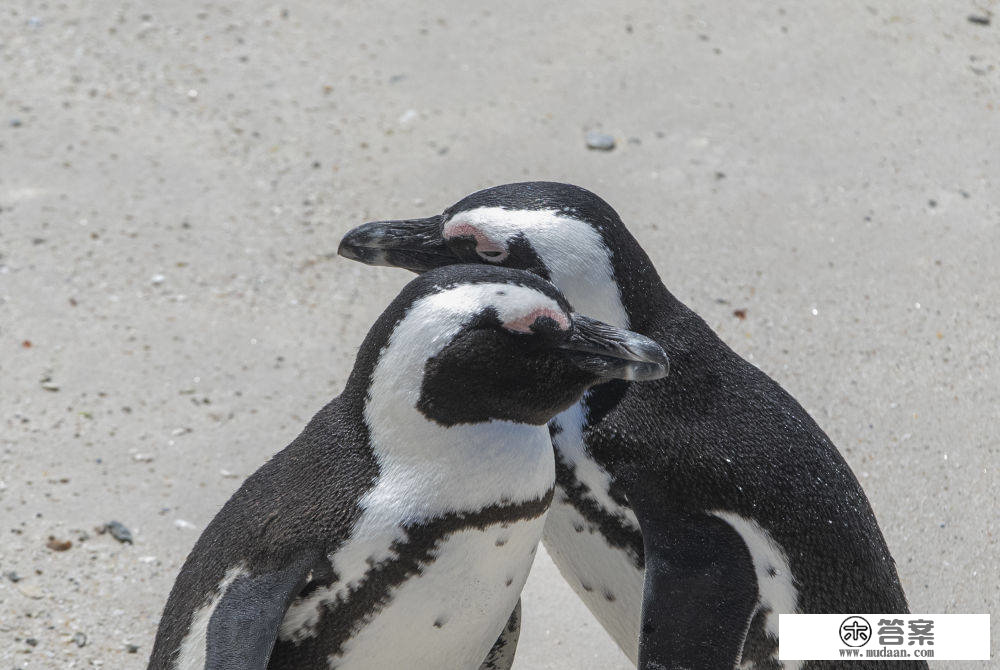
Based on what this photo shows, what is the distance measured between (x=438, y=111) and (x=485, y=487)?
3.88 metres

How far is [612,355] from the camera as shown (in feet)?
7.62

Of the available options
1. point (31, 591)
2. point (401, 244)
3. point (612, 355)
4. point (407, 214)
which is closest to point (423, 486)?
point (612, 355)

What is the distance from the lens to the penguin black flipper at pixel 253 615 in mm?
2180

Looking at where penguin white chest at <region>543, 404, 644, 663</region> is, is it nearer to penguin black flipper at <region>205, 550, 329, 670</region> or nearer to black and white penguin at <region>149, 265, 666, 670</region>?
black and white penguin at <region>149, 265, 666, 670</region>

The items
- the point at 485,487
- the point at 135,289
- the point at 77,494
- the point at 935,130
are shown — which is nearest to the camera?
the point at 485,487

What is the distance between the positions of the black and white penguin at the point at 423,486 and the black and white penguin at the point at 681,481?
0.31 metres

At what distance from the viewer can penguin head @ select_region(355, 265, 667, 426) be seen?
7.46 feet

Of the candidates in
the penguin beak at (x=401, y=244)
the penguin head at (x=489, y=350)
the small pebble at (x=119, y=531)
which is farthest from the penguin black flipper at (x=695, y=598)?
the small pebble at (x=119, y=531)

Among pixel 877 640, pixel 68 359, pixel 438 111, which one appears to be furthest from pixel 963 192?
pixel 68 359

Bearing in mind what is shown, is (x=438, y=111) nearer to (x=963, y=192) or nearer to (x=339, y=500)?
(x=963, y=192)

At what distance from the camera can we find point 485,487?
7.63 ft

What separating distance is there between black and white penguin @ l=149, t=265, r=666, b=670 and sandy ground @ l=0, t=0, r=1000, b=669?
121cm

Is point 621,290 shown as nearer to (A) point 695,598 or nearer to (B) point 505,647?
(A) point 695,598

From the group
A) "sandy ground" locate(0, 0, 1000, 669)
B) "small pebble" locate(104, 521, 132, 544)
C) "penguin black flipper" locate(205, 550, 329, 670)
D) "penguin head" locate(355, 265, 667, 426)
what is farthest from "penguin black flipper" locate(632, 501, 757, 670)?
"small pebble" locate(104, 521, 132, 544)
